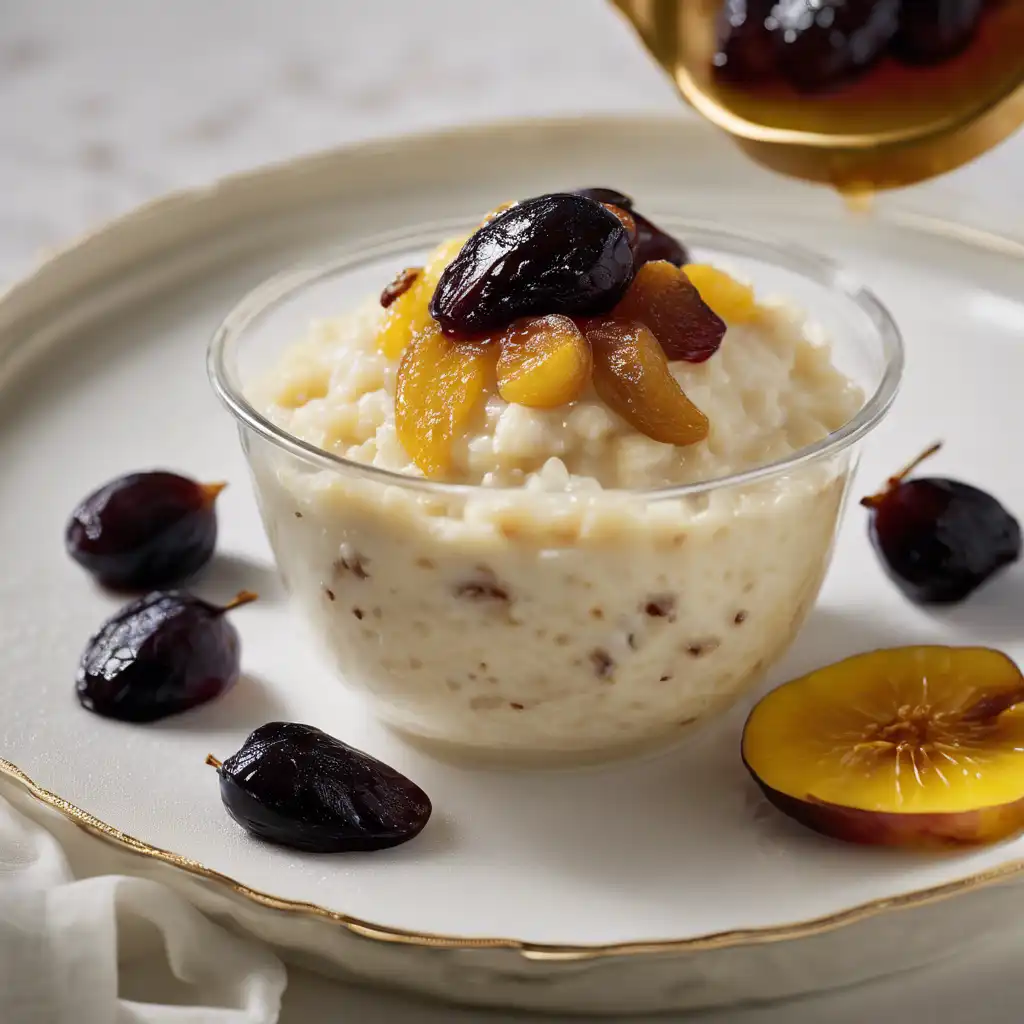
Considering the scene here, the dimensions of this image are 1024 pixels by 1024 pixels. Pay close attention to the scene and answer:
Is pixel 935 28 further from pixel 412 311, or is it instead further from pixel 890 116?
pixel 412 311

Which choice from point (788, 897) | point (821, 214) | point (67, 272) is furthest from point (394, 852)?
point (821, 214)

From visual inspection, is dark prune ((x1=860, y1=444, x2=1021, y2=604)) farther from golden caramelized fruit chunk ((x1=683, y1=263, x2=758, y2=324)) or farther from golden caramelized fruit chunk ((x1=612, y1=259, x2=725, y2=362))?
golden caramelized fruit chunk ((x1=612, y1=259, x2=725, y2=362))

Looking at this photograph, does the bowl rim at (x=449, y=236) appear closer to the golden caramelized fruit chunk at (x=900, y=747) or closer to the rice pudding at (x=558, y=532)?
the rice pudding at (x=558, y=532)

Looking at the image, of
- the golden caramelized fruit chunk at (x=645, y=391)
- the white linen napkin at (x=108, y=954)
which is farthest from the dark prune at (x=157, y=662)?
the golden caramelized fruit chunk at (x=645, y=391)

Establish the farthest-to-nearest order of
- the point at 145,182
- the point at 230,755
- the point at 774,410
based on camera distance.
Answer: the point at 145,182
the point at 230,755
the point at 774,410

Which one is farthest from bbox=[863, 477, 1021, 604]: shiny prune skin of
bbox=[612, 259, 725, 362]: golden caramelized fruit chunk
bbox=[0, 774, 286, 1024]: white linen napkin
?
bbox=[0, 774, 286, 1024]: white linen napkin

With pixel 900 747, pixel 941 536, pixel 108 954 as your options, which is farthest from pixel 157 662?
pixel 941 536

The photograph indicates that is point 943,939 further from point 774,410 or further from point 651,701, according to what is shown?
point 774,410
